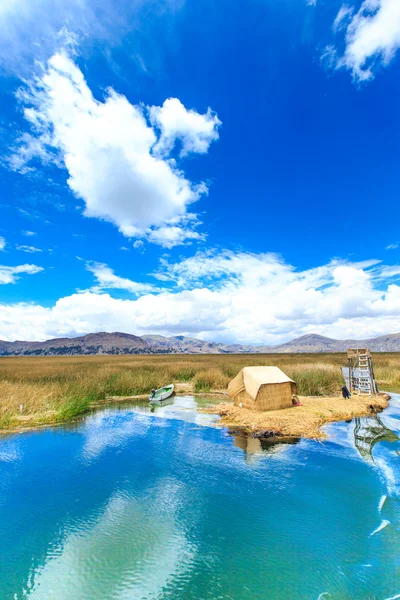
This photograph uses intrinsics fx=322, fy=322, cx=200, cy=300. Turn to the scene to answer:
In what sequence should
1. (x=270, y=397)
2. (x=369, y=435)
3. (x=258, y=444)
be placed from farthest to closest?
(x=270, y=397)
(x=369, y=435)
(x=258, y=444)

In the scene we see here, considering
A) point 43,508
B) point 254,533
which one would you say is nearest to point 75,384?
point 43,508

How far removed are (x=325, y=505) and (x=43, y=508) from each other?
816cm

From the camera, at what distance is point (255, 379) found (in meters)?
20.5

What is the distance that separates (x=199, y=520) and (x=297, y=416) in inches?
450

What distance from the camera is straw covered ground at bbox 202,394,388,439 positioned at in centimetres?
1657

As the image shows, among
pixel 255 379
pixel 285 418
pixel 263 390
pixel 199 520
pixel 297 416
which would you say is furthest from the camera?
pixel 255 379

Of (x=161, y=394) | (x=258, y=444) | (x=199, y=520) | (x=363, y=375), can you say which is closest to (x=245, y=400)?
(x=258, y=444)

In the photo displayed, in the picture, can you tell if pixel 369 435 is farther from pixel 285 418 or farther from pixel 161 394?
pixel 161 394

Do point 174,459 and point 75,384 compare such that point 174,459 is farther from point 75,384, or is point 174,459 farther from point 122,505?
point 75,384

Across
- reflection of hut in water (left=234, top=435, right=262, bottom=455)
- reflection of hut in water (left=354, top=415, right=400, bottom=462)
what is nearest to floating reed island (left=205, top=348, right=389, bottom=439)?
reflection of hut in water (left=234, top=435, right=262, bottom=455)

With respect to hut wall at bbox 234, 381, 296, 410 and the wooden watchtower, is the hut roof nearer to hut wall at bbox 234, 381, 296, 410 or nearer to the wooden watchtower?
hut wall at bbox 234, 381, 296, 410

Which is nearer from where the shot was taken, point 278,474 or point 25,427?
point 278,474

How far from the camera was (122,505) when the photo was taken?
941 centimetres

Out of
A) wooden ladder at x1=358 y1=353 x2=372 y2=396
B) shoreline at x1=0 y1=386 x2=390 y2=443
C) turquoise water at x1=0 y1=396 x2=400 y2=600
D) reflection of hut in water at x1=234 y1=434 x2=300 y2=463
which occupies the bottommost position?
turquoise water at x1=0 y1=396 x2=400 y2=600
